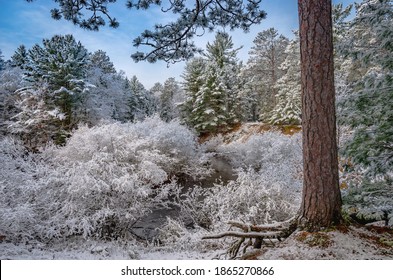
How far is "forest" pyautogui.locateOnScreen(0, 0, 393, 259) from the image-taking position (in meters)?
2.39

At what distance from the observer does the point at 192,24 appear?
394 cm

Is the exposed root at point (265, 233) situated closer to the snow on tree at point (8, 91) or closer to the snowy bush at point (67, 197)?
the snowy bush at point (67, 197)

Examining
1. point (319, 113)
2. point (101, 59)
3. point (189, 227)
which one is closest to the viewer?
point (319, 113)

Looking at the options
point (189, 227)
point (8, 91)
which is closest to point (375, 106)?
point (189, 227)

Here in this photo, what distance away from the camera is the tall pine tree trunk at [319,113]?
7.25 feet

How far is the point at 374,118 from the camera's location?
2.43 metres

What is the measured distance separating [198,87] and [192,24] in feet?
41.9

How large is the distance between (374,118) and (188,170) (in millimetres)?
8357

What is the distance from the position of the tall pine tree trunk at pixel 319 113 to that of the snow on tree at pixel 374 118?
296 millimetres

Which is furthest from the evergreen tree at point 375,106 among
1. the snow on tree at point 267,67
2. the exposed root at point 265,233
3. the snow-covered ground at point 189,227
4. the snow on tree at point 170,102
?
the snow on tree at point 170,102

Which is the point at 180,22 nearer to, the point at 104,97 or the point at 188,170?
the point at 188,170

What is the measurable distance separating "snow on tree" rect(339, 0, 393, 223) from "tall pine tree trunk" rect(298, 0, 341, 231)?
11.7 inches
